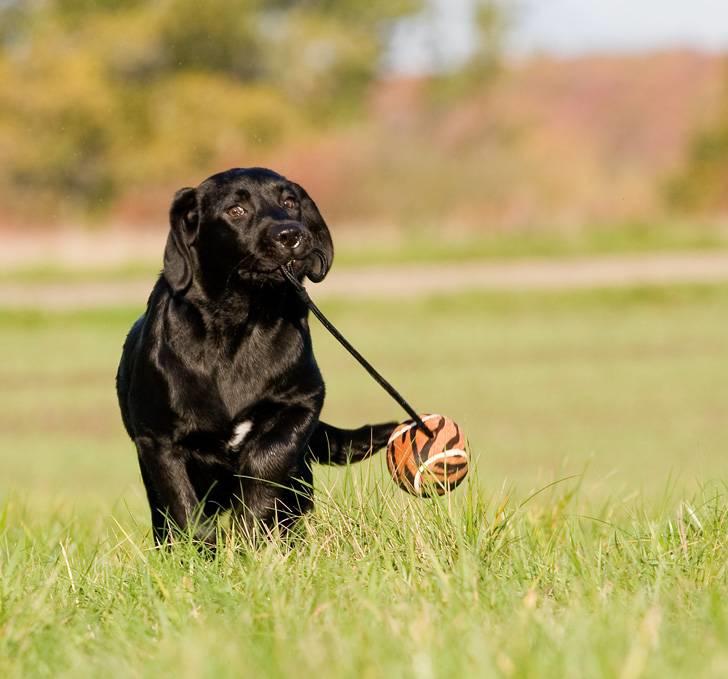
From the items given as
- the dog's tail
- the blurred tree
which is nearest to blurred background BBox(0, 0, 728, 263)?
the blurred tree

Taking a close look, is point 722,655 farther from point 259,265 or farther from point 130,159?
point 130,159

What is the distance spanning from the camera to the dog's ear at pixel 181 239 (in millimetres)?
5453

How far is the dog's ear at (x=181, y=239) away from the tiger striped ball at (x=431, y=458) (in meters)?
1.02

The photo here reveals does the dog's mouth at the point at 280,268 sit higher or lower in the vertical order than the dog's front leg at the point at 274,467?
higher

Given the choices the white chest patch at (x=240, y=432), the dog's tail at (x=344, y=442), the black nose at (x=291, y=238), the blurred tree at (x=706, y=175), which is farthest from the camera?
the blurred tree at (x=706, y=175)

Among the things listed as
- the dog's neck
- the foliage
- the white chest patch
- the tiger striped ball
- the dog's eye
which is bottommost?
the tiger striped ball

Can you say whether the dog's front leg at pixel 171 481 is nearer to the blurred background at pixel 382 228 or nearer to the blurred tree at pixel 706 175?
the blurred background at pixel 382 228

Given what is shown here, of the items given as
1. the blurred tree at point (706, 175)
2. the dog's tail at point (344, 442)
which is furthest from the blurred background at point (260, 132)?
the dog's tail at point (344, 442)

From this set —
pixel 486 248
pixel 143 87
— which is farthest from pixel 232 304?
pixel 143 87

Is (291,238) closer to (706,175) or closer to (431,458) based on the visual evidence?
(431,458)

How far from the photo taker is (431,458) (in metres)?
5.09

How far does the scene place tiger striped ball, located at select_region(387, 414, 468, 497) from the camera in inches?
200

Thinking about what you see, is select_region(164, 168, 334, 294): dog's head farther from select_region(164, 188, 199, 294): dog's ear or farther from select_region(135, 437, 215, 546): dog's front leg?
select_region(135, 437, 215, 546): dog's front leg

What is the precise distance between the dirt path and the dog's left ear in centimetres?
1970
